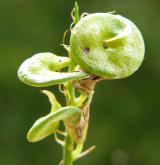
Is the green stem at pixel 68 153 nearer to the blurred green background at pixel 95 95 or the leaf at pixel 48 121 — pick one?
the leaf at pixel 48 121

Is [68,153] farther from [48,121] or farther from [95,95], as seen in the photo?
[95,95]

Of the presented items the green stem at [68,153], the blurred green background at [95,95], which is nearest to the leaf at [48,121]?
the green stem at [68,153]

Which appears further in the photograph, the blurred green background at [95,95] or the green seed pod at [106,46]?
the blurred green background at [95,95]

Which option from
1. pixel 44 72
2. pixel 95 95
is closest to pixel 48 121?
pixel 44 72
